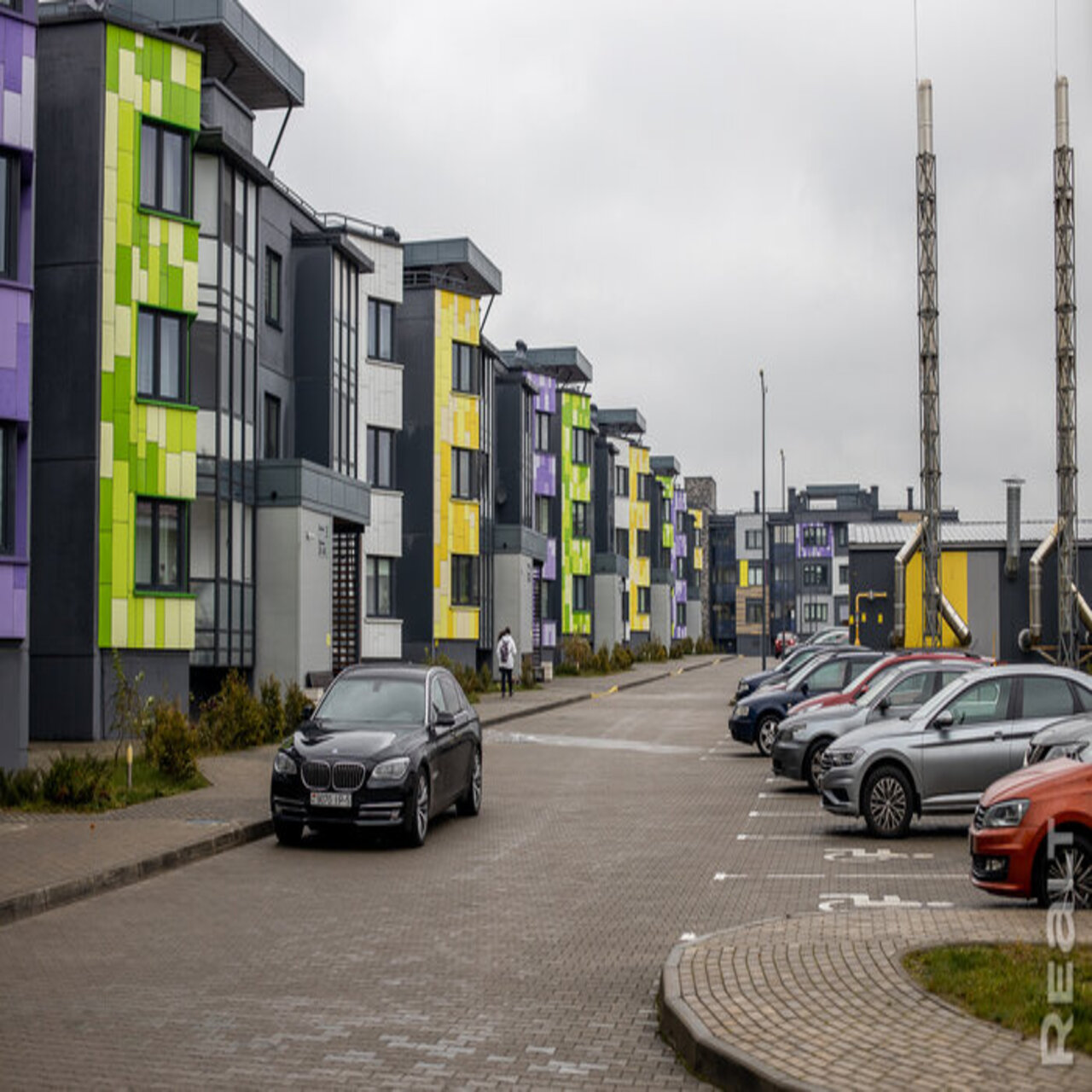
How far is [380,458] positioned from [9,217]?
25.7m

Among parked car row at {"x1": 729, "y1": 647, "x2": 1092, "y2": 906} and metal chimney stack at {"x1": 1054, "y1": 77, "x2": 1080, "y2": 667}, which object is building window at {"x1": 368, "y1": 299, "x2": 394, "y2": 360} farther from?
parked car row at {"x1": 729, "y1": 647, "x2": 1092, "y2": 906}

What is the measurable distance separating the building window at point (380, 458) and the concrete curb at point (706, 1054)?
122 feet

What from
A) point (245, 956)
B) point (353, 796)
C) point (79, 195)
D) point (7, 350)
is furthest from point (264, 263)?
point (245, 956)

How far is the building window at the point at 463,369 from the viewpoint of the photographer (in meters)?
51.8

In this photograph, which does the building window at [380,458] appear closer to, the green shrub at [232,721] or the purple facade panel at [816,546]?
the green shrub at [232,721]

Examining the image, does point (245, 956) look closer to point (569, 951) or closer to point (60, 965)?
point (60, 965)

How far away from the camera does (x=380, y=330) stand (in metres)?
45.7

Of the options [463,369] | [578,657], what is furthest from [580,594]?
[463,369]

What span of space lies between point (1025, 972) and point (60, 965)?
5638 mm

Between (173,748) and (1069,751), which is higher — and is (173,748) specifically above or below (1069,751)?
below

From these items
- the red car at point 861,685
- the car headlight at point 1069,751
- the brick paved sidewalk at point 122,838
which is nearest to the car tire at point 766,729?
the red car at point 861,685

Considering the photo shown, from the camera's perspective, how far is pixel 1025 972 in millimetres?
8148

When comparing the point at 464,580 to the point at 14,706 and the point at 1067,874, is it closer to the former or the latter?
the point at 14,706

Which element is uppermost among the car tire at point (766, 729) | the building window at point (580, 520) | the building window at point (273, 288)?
the building window at point (273, 288)
